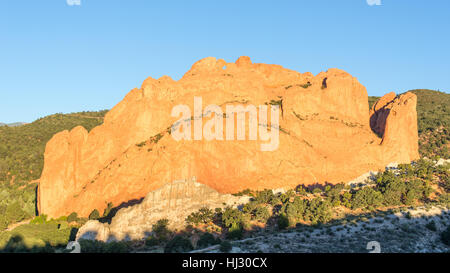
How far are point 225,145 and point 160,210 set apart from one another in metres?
11.8

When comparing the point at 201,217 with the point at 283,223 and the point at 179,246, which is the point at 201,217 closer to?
the point at 179,246

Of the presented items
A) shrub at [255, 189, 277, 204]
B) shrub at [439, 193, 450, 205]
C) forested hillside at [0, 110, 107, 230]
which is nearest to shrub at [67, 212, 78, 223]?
forested hillside at [0, 110, 107, 230]

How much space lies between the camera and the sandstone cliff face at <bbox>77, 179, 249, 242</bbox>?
36375 mm

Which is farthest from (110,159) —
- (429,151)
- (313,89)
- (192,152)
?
(429,151)

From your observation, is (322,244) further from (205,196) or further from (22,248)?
(22,248)

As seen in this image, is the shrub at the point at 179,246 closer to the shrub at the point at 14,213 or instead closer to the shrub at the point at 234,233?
the shrub at the point at 234,233

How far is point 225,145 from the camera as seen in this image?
4459cm

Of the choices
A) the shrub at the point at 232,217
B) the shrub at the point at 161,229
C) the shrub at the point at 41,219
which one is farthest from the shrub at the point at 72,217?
the shrub at the point at 232,217

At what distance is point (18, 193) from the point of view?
58.3 meters

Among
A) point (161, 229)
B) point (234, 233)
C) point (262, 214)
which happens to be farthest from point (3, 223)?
point (262, 214)

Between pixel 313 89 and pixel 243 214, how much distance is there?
82.9 ft

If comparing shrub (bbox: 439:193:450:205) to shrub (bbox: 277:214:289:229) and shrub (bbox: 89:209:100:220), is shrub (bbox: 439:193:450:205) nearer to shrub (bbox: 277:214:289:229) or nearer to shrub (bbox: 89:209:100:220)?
shrub (bbox: 277:214:289:229)

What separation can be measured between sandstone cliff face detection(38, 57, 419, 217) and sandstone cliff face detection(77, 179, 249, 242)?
2052 mm

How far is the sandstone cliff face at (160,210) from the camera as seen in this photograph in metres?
36.4
